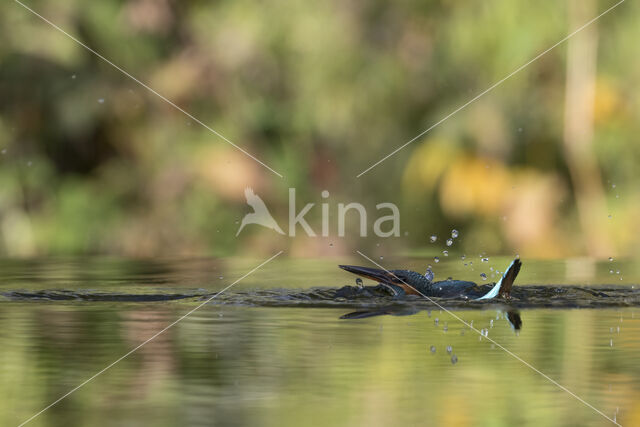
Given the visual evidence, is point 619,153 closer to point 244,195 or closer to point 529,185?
point 529,185

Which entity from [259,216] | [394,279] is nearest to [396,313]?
[394,279]

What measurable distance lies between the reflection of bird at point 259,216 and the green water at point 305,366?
6689 millimetres

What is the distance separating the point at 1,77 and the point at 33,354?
8654 millimetres

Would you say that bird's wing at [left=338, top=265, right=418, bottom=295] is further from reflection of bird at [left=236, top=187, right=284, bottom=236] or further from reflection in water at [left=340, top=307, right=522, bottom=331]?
reflection of bird at [left=236, top=187, right=284, bottom=236]

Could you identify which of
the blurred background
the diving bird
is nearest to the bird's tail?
the diving bird

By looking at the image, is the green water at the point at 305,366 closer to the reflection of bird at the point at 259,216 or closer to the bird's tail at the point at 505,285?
the bird's tail at the point at 505,285

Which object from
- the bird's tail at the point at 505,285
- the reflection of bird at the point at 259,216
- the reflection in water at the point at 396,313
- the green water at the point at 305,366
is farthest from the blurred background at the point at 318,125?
the green water at the point at 305,366

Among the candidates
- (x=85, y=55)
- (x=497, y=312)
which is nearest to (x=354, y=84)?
(x=85, y=55)

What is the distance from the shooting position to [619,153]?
10148 mm

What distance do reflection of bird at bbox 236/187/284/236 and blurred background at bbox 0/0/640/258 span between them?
8 cm

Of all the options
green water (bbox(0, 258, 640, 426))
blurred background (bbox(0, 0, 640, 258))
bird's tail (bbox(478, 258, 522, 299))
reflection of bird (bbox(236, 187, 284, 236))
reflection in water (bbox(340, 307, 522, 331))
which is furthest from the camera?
reflection of bird (bbox(236, 187, 284, 236))

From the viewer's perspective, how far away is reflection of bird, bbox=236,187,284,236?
37.1ft

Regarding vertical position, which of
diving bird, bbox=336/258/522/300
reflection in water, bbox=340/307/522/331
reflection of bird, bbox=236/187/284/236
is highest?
reflection of bird, bbox=236/187/284/236

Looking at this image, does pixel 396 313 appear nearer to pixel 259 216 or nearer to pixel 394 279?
pixel 394 279
